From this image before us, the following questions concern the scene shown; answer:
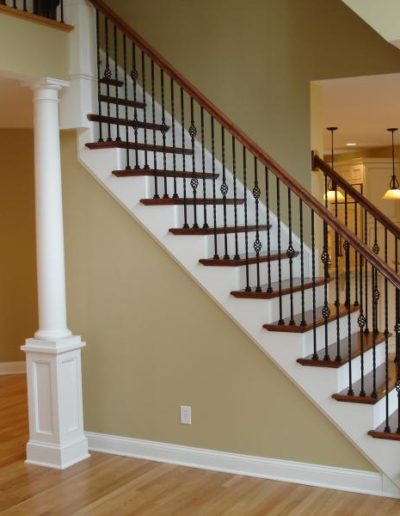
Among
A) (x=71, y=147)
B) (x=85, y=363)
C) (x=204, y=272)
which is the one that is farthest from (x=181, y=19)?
(x=85, y=363)

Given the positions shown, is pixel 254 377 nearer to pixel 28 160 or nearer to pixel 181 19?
pixel 181 19

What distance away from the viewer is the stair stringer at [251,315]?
4.61 m

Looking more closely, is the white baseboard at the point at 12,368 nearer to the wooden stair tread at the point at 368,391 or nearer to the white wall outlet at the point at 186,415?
the white wall outlet at the point at 186,415

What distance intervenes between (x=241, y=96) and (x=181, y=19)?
2.80ft

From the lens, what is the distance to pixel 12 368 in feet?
A: 27.0

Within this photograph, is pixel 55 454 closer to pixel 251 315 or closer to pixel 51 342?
pixel 51 342

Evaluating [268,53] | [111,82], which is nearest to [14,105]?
[111,82]

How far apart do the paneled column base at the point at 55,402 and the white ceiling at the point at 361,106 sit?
2826 mm

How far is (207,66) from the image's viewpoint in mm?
6332

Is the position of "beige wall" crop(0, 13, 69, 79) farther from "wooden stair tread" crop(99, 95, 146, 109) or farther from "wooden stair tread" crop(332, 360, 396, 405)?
"wooden stair tread" crop(332, 360, 396, 405)

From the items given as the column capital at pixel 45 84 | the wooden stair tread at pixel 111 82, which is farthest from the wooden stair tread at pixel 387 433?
the wooden stair tread at pixel 111 82

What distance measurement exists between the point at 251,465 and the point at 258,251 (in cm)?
140

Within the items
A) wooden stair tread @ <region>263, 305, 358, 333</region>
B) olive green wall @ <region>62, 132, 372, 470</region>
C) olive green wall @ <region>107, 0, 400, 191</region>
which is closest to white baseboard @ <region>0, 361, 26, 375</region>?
olive green wall @ <region>62, 132, 372, 470</region>

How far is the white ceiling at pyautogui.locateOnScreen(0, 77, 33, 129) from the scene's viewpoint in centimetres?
545
